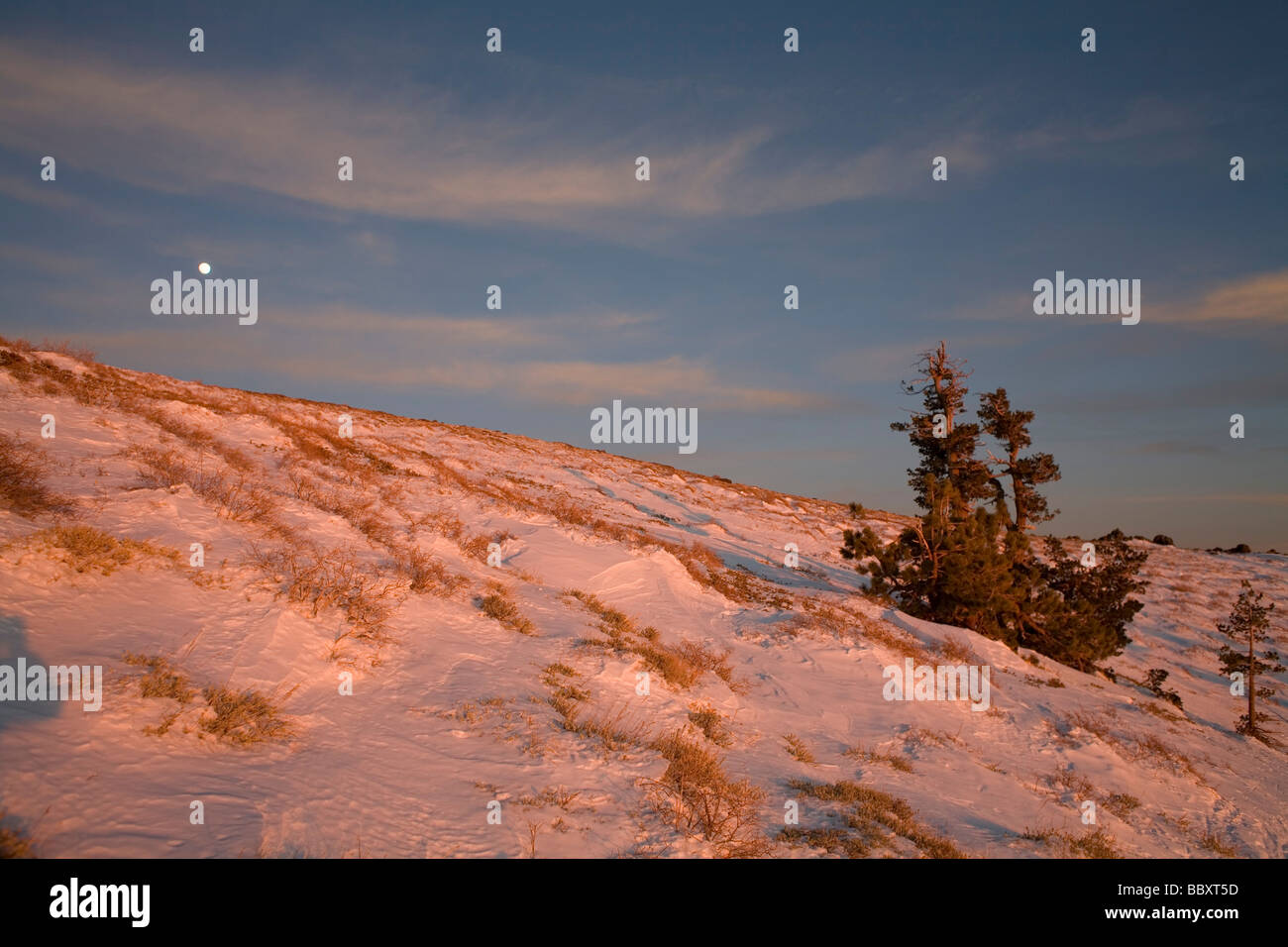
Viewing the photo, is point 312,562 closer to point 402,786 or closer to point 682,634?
point 402,786

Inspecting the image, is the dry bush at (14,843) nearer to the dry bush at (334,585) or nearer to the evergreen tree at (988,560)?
the dry bush at (334,585)

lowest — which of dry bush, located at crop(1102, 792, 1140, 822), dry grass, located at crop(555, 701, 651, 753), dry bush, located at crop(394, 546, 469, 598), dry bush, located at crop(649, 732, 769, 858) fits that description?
dry bush, located at crop(1102, 792, 1140, 822)

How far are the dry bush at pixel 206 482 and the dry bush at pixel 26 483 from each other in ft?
4.41

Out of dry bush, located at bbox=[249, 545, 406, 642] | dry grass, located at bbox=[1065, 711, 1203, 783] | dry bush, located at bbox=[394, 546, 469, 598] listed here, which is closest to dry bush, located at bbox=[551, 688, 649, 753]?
dry bush, located at bbox=[249, 545, 406, 642]

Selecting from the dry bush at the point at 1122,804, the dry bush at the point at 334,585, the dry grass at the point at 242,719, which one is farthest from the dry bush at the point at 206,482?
the dry bush at the point at 1122,804

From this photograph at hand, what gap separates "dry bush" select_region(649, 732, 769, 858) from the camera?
5.32 metres

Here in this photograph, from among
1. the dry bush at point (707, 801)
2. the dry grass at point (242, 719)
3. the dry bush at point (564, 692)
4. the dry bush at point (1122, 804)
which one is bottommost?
the dry bush at point (1122, 804)

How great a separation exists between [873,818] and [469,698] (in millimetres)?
4802

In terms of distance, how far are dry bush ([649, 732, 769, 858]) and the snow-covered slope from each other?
2.1 inches

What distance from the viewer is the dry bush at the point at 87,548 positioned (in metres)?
6.54

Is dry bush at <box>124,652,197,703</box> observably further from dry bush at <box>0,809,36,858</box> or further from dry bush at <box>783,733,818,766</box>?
dry bush at <box>783,733,818,766</box>

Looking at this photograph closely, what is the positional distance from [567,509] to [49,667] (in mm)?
→ 17095

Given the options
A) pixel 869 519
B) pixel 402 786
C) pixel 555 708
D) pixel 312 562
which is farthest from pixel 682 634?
pixel 869 519

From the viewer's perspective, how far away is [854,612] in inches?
679
